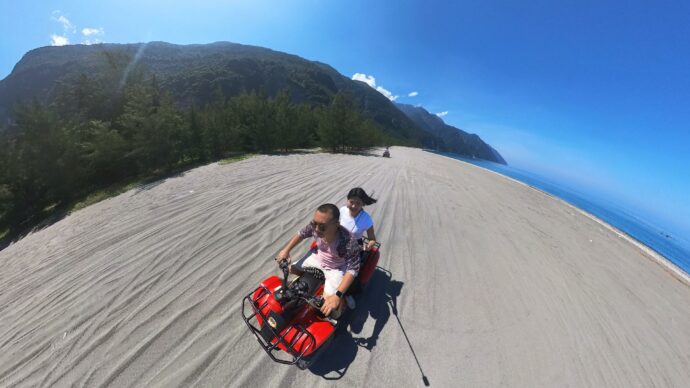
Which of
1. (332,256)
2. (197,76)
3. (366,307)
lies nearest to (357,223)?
(332,256)

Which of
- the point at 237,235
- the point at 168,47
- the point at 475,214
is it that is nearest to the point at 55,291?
the point at 237,235

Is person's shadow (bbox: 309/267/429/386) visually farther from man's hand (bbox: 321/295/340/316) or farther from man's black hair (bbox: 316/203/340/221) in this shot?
man's black hair (bbox: 316/203/340/221)

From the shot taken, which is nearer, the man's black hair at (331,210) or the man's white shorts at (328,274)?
the man's black hair at (331,210)

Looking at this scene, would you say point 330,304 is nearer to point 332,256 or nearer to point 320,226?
point 332,256

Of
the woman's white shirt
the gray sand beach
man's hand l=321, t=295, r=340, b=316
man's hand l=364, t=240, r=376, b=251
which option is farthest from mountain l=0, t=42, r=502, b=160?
man's hand l=321, t=295, r=340, b=316

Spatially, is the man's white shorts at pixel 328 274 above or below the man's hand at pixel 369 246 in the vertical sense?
below

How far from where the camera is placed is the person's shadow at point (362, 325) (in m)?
2.95

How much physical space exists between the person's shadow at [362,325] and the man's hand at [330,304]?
784 millimetres

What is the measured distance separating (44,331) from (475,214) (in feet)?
35.2

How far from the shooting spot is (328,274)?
334cm

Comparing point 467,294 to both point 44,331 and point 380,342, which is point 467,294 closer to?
point 380,342

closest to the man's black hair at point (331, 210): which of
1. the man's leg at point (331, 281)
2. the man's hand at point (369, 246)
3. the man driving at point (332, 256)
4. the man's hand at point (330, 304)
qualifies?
the man driving at point (332, 256)

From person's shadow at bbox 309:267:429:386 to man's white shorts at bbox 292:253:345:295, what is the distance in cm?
67

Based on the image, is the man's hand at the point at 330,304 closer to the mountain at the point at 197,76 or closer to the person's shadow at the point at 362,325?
the person's shadow at the point at 362,325
